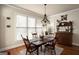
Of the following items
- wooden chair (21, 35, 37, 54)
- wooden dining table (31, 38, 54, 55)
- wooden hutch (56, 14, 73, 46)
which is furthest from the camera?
wooden hutch (56, 14, 73, 46)

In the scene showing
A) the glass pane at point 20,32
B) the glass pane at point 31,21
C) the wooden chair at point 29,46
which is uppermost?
the glass pane at point 31,21

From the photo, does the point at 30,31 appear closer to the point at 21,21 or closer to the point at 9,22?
the point at 21,21

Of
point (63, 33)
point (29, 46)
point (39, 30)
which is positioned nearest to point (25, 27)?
point (39, 30)

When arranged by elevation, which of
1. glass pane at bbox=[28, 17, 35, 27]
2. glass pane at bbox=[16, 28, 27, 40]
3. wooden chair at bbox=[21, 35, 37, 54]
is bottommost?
wooden chair at bbox=[21, 35, 37, 54]

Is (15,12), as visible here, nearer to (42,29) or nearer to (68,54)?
(42,29)

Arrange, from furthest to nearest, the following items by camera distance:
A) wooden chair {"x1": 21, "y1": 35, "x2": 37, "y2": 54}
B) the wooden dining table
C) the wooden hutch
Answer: the wooden hutch, the wooden dining table, wooden chair {"x1": 21, "y1": 35, "x2": 37, "y2": 54}

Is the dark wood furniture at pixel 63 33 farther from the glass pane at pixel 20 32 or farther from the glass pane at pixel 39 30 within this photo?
the glass pane at pixel 20 32

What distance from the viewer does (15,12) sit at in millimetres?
1722

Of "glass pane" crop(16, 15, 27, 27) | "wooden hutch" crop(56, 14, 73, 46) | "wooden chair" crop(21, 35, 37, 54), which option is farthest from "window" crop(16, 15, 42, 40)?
"wooden hutch" crop(56, 14, 73, 46)

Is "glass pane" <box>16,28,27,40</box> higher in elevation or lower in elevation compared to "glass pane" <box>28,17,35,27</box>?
lower

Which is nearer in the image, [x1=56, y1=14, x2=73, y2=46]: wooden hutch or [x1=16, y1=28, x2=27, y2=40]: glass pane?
[x1=16, y1=28, x2=27, y2=40]: glass pane

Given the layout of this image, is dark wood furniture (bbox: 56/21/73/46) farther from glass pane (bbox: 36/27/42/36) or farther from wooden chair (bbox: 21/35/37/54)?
wooden chair (bbox: 21/35/37/54)

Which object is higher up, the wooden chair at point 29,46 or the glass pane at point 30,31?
the glass pane at point 30,31

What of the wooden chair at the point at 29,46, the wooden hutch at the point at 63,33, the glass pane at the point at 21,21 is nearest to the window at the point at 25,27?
the glass pane at the point at 21,21
